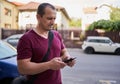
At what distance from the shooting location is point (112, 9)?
180 feet

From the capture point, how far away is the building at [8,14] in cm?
3926

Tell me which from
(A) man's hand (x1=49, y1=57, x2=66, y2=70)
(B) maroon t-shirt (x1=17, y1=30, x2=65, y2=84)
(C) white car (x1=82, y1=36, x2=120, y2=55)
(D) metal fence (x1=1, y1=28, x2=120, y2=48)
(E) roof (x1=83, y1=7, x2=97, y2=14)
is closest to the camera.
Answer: (A) man's hand (x1=49, y1=57, x2=66, y2=70)

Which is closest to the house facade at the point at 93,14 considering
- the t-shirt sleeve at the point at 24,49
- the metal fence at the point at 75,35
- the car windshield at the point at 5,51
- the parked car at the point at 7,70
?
the metal fence at the point at 75,35

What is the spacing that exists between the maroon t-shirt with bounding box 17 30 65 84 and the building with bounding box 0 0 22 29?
36.6 meters

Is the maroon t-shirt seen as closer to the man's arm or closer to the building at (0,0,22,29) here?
the man's arm

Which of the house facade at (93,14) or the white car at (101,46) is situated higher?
the house facade at (93,14)

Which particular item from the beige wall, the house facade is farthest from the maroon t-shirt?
the house facade

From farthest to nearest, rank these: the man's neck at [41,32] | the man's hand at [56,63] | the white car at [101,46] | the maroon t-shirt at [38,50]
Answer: the white car at [101,46], the man's neck at [41,32], the maroon t-shirt at [38,50], the man's hand at [56,63]

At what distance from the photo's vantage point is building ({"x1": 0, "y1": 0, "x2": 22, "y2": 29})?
39256mm

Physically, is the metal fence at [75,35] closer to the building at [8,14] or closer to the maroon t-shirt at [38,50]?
the building at [8,14]

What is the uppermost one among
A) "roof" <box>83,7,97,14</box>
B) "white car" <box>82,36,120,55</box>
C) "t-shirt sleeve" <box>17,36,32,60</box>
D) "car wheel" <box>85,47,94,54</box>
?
"roof" <box>83,7,97,14</box>

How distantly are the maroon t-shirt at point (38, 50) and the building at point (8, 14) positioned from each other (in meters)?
36.6

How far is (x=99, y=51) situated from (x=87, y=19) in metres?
43.1

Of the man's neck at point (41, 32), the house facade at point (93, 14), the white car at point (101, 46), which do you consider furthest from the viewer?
the house facade at point (93, 14)
